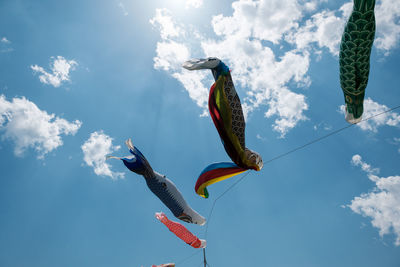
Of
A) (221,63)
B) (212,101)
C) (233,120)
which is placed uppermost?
(221,63)

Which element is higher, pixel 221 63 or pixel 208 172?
pixel 221 63

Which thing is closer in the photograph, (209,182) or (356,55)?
(356,55)

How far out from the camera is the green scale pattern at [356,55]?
4.56 meters

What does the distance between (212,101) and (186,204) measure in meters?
4.44

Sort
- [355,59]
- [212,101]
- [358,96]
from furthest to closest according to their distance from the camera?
[212,101] → [358,96] → [355,59]

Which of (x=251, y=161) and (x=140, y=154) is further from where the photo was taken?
(x=140, y=154)

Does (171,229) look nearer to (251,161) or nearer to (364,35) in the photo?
(251,161)

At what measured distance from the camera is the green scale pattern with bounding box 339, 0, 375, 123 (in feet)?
15.0

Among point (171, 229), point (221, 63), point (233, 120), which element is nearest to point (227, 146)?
point (233, 120)

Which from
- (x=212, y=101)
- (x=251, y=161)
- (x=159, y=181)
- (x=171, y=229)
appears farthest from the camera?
(x=171, y=229)

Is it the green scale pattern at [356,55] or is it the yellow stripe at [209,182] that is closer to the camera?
the green scale pattern at [356,55]

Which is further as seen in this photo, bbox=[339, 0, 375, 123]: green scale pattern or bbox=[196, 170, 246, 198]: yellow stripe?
bbox=[196, 170, 246, 198]: yellow stripe

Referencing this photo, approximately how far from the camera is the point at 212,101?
5.74 meters

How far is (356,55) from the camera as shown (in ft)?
16.0
